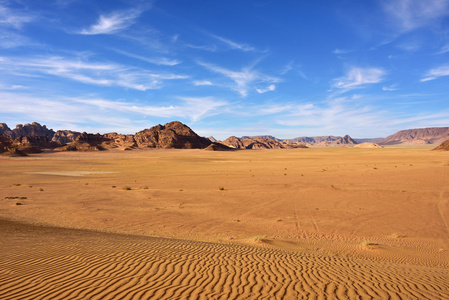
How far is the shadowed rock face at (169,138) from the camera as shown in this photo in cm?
12712

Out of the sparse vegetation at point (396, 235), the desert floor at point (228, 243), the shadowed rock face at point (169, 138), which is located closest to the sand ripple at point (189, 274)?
the desert floor at point (228, 243)

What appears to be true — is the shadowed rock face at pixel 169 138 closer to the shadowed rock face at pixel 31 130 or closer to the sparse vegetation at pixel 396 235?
the shadowed rock face at pixel 31 130

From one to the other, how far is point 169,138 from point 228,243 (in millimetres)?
125396

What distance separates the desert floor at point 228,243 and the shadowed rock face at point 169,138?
108028mm

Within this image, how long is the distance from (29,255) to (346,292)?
6.70 m

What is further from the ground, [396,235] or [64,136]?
[64,136]

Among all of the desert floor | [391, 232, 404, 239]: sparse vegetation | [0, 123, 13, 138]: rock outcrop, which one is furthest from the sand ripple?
[0, 123, 13, 138]: rock outcrop

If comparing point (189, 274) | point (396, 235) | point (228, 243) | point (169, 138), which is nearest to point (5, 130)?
point (169, 138)

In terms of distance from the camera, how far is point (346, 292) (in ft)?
15.4

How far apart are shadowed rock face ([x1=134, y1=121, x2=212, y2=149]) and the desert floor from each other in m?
108

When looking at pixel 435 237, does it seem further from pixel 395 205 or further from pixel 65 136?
pixel 65 136

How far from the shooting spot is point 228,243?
888 centimetres

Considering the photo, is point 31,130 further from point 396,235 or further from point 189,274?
point 396,235

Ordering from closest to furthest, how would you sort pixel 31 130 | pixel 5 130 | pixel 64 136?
1. pixel 5 130
2. pixel 31 130
3. pixel 64 136
